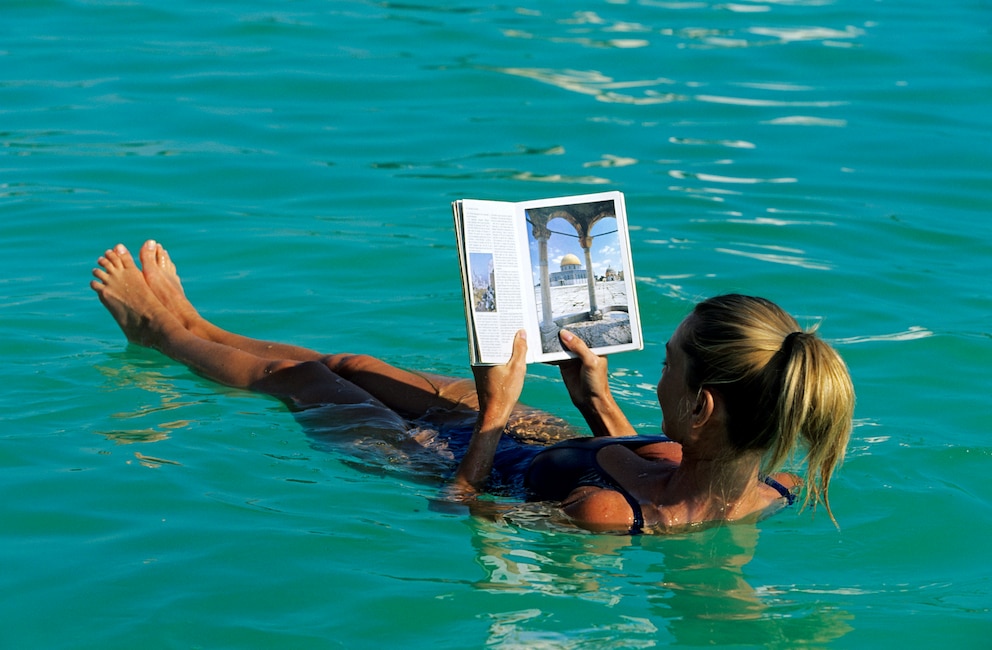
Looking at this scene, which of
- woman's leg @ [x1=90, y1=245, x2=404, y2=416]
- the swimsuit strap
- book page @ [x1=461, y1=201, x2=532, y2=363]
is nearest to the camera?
book page @ [x1=461, y1=201, x2=532, y2=363]

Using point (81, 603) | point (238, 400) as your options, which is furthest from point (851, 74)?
point (81, 603)

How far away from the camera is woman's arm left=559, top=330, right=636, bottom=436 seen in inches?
172

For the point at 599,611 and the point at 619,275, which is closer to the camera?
the point at 599,611

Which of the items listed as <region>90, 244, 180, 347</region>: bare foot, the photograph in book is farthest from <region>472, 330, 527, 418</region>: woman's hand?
<region>90, 244, 180, 347</region>: bare foot

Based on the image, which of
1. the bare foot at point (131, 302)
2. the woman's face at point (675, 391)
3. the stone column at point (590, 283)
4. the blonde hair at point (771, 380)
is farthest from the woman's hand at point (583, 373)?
the bare foot at point (131, 302)

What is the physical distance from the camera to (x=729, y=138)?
9508mm

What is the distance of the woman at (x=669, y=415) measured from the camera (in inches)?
146

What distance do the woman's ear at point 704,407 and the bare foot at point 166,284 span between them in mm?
2918

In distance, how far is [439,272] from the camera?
716 centimetres

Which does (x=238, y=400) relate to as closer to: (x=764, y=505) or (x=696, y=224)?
(x=764, y=505)

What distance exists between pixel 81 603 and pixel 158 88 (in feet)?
22.8

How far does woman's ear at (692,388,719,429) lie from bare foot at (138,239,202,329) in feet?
9.57

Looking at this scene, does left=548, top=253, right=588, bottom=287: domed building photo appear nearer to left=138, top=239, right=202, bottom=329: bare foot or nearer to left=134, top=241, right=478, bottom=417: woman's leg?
left=134, top=241, right=478, bottom=417: woman's leg

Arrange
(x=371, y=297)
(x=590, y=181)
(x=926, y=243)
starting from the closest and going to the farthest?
(x=371, y=297) < (x=926, y=243) < (x=590, y=181)
